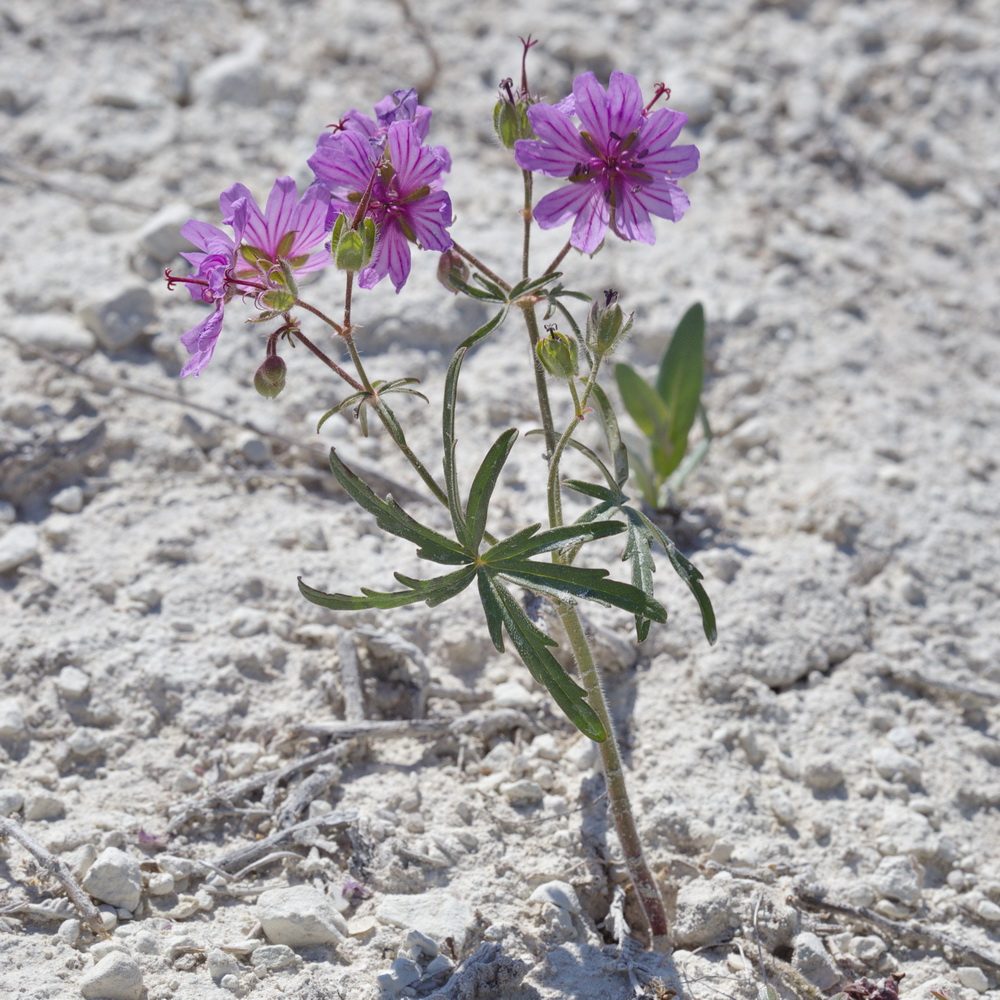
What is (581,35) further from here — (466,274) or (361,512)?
(466,274)

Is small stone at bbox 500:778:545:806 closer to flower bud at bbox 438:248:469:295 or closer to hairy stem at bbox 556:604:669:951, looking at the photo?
hairy stem at bbox 556:604:669:951

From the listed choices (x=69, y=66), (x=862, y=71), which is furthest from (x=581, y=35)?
(x=69, y=66)

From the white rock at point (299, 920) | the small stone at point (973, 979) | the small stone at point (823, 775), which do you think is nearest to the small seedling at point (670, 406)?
the small stone at point (823, 775)

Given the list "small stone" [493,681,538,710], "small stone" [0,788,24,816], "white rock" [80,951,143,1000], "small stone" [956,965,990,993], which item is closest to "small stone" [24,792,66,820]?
"small stone" [0,788,24,816]

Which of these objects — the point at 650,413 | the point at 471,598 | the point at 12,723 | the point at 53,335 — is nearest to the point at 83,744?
the point at 12,723

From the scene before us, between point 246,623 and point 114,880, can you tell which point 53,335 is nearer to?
point 246,623
